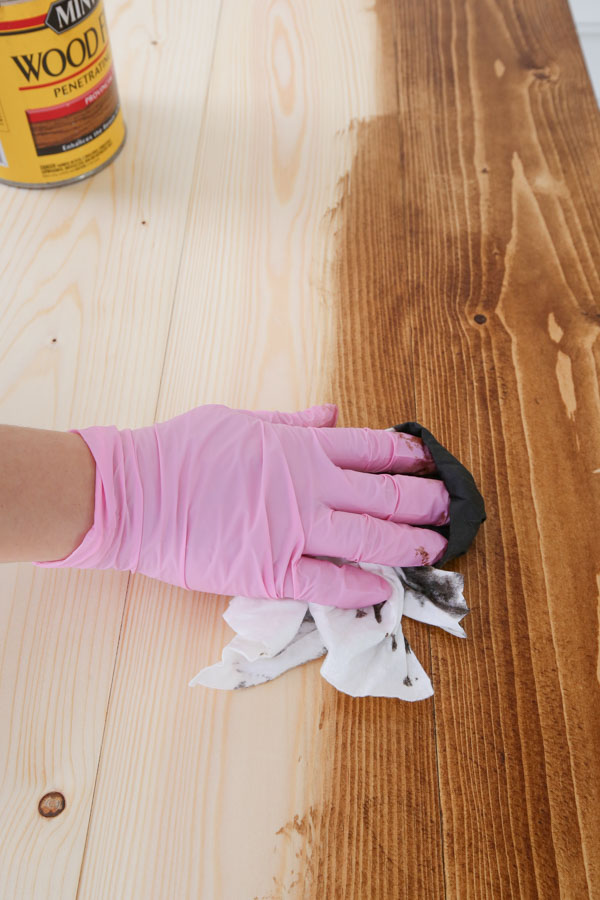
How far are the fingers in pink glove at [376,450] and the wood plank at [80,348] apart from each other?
0.27 meters

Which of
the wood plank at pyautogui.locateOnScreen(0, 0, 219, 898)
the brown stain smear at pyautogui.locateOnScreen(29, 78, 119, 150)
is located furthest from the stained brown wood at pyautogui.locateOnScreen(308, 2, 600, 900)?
the brown stain smear at pyautogui.locateOnScreen(29, 78, 119, 150)

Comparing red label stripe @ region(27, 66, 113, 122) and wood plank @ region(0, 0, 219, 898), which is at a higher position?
red label stripe @ region(27, 66, 113, 122)

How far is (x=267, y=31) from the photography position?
143 cm

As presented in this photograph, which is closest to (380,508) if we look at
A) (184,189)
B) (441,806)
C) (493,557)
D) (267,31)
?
(493,557)

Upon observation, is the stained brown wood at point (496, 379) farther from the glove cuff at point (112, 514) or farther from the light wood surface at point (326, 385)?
the glove cuff at point (112, 514)

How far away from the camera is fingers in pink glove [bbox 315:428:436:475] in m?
0.88

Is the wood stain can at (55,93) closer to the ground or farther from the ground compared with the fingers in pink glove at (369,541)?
farther from the ground

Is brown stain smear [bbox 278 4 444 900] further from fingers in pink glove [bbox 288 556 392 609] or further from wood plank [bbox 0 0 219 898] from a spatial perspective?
wood plank [bbox 0 0 219 898]

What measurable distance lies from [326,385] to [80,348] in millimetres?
348

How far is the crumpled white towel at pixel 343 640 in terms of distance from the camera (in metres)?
0.79

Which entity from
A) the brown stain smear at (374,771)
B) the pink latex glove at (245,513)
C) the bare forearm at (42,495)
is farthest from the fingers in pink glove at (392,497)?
the bare forearm at (42,495)

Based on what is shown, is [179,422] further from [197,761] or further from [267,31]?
[267,31]

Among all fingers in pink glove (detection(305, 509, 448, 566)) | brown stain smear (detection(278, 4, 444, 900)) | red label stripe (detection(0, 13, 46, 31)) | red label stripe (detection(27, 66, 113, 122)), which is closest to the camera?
brown stain smear (detection(278, 4, 444, 900))

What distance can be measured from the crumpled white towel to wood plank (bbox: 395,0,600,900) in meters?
0.04
